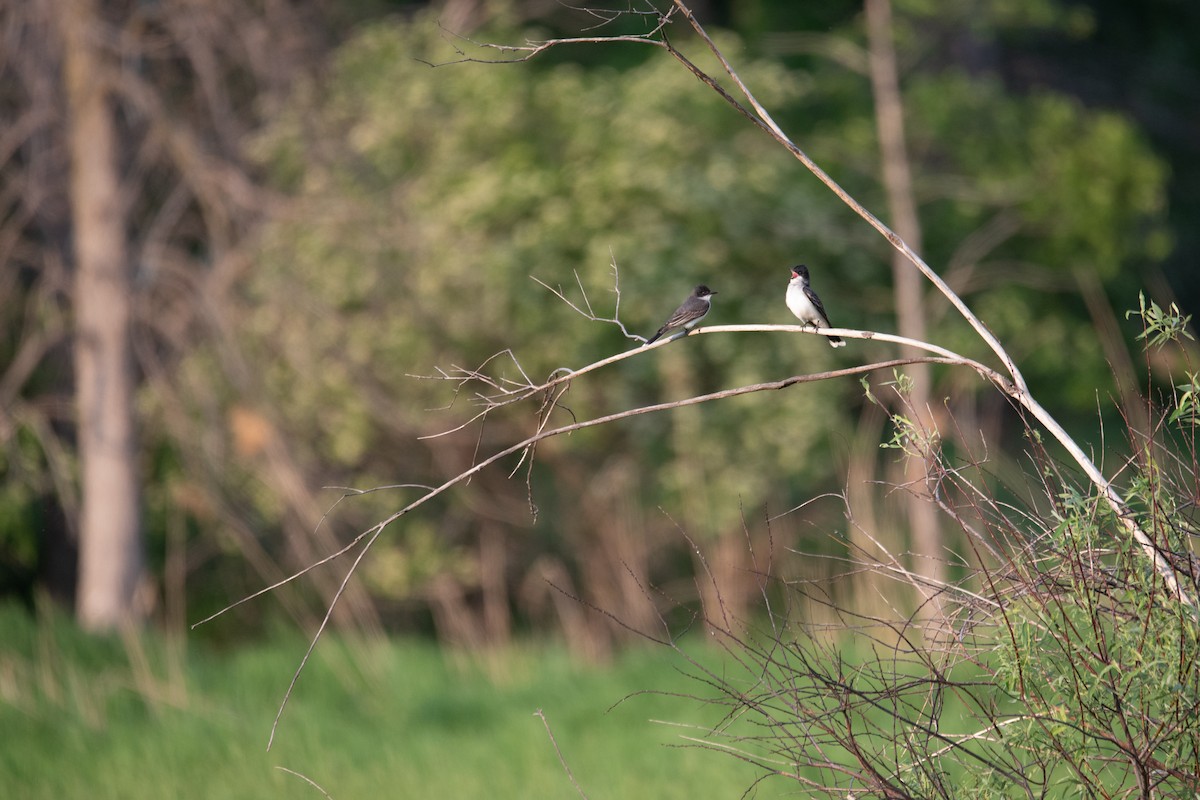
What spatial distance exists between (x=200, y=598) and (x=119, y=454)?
159 inches

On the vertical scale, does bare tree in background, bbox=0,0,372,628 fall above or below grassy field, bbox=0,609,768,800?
above

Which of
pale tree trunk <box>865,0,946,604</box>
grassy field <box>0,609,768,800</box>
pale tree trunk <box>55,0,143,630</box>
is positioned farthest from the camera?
pale tree trunk <box>865,0,946,604</box>

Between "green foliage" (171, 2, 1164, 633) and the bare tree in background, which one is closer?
the bare tree in background

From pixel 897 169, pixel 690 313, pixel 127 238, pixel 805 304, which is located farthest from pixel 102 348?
pixel 805 304

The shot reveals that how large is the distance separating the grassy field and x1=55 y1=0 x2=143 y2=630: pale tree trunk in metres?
0.94

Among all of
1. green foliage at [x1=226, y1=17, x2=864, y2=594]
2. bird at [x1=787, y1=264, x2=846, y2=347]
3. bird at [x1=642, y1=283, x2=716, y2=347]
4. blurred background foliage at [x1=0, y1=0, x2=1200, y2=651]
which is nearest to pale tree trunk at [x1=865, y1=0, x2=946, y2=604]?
blurred background foliage at [x1=0, y1=0, x2=1200, y2=651]

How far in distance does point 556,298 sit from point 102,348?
3523 millimetres

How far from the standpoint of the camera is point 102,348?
9727 millimetres

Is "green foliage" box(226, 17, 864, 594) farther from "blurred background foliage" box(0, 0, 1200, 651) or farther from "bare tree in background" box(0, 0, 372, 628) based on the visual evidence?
"bare tree in background" box(0, 0, 372, 628)

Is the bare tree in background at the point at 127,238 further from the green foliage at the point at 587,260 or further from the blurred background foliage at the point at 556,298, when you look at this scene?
the green foliage at the point at 587,260

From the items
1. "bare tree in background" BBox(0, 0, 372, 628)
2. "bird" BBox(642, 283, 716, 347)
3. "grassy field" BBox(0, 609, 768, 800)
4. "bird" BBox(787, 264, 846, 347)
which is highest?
"bird" BBox(787, 264, 846, 347)

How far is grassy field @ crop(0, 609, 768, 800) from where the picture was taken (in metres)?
6.66

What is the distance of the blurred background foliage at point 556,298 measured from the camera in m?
10.1

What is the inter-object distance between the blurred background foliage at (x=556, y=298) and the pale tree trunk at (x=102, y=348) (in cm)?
35
